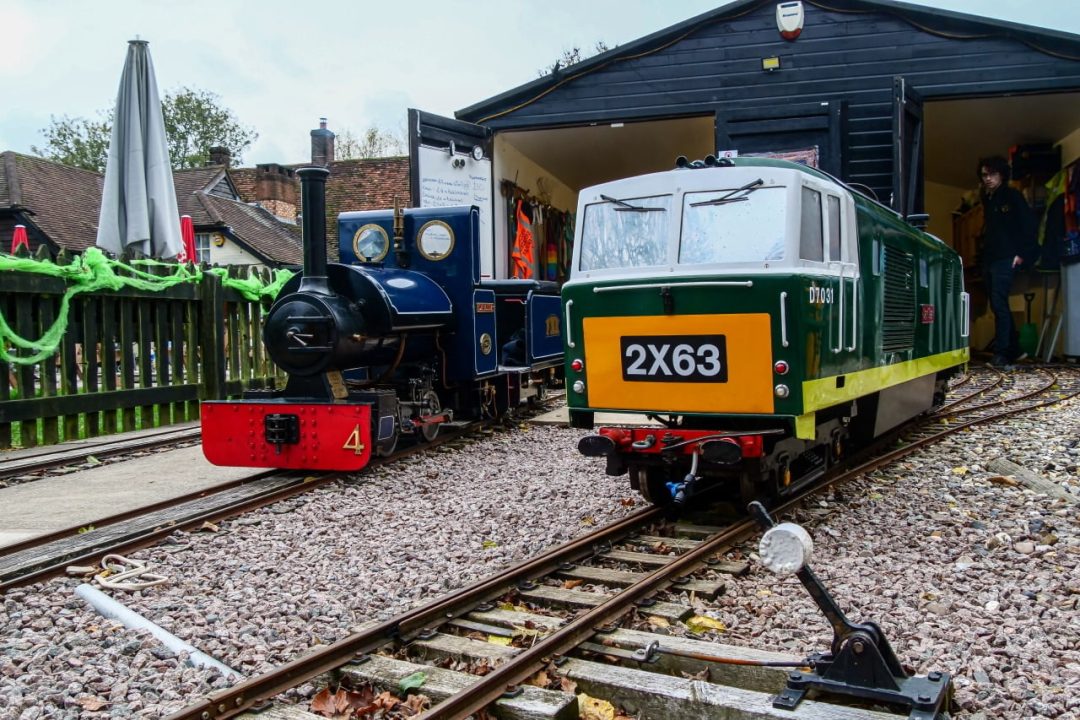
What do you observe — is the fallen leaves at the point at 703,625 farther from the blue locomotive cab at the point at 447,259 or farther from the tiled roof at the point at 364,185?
the tiled roof at the point at 364,185

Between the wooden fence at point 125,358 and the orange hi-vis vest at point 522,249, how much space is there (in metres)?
4.93

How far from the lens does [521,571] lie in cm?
458

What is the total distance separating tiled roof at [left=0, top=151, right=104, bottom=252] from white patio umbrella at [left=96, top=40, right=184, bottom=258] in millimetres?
14231

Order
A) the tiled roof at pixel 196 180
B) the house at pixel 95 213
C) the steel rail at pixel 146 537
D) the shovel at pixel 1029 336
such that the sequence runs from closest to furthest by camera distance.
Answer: the steel rail at pixel 146 537 → the shovel at pixel 1029 336 → the house at pixel 95 213 → the tiled roof at pixel 196 180

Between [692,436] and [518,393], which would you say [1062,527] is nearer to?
[692,436]

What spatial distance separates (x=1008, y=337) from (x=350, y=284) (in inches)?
448

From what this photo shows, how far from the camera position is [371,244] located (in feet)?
30.1

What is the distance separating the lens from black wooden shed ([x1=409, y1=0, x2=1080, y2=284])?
1286 centimetres

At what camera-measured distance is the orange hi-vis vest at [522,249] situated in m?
15.6

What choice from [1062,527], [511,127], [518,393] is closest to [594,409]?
[1062,527]

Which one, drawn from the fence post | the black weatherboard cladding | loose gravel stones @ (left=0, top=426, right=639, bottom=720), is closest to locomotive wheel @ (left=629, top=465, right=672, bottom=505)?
loose gravel stones @ (left=0, top=426, right=639, bottom=720)

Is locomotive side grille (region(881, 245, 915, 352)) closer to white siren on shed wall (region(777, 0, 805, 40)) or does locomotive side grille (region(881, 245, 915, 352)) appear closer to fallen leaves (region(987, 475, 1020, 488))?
fallen leaves (region(987, 475, 1020, 488))

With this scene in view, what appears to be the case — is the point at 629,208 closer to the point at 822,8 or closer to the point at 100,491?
the point at 100,491

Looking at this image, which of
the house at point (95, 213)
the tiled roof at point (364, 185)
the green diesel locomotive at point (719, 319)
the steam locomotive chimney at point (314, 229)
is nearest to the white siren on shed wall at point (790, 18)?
the green diesel locomotive at point (719, 319)
